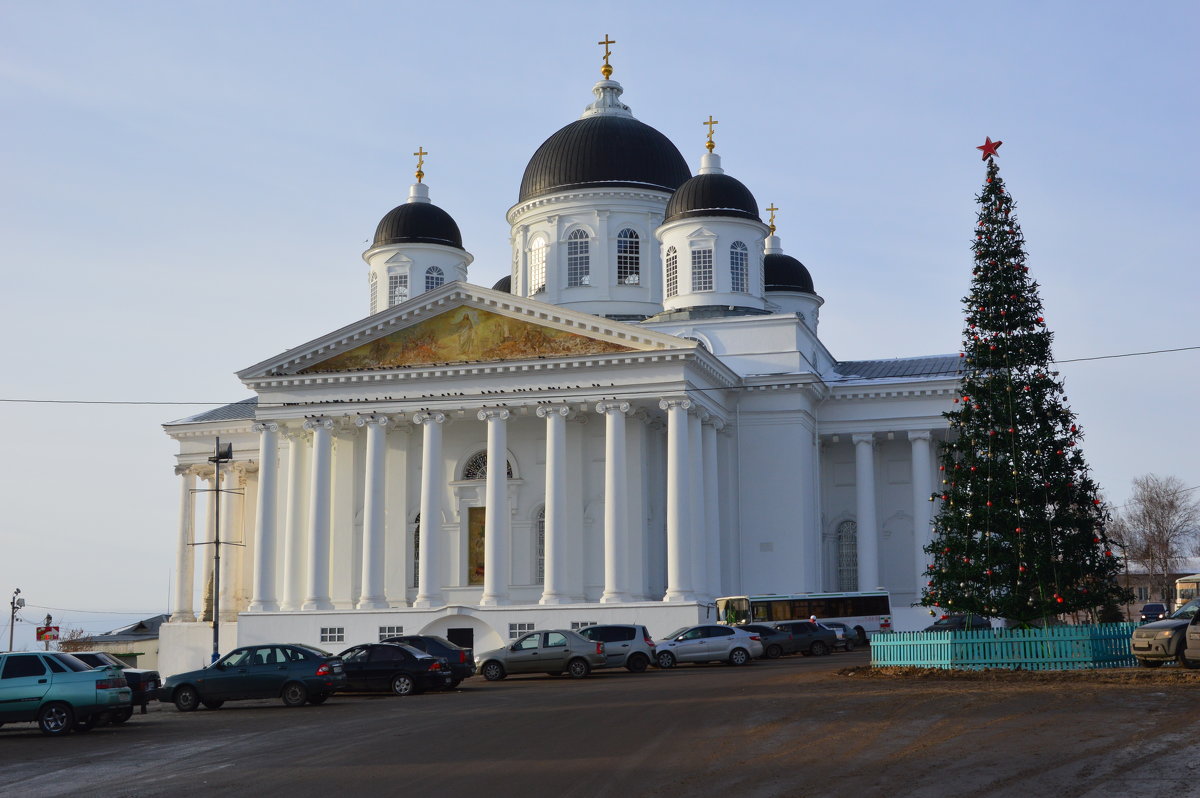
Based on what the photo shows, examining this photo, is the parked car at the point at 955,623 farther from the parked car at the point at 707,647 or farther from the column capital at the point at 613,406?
the column capital at the point at 613,406

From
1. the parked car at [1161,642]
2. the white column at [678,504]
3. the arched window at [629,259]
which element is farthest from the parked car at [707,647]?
the arched window at [629,259]

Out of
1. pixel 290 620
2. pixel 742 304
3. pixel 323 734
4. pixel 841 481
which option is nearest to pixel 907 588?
pixel 841 481

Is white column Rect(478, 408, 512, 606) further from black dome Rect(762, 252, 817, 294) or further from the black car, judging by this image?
black dome Rect(762, 252, 817, 294)

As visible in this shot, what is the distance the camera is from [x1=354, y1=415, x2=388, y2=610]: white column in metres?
44.1

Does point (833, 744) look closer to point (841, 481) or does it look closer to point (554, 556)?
point (554, 556)

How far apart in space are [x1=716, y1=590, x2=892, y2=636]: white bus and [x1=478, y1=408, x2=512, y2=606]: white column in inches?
274

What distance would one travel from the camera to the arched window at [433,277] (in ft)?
178

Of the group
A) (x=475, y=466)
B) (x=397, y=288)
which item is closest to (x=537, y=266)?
(x=397, y=288)

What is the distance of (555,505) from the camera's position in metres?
42.5

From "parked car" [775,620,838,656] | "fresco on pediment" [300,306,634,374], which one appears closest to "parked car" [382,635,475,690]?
"parked car" [775,620,838,656]

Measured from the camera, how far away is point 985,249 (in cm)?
2766

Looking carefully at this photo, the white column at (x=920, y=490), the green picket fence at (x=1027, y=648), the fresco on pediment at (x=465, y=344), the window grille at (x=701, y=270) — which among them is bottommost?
the green picket fence at (x=1027, y=648)

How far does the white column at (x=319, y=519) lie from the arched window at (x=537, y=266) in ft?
39.1

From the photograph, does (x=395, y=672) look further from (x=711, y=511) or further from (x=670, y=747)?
(x=711, y=511)
